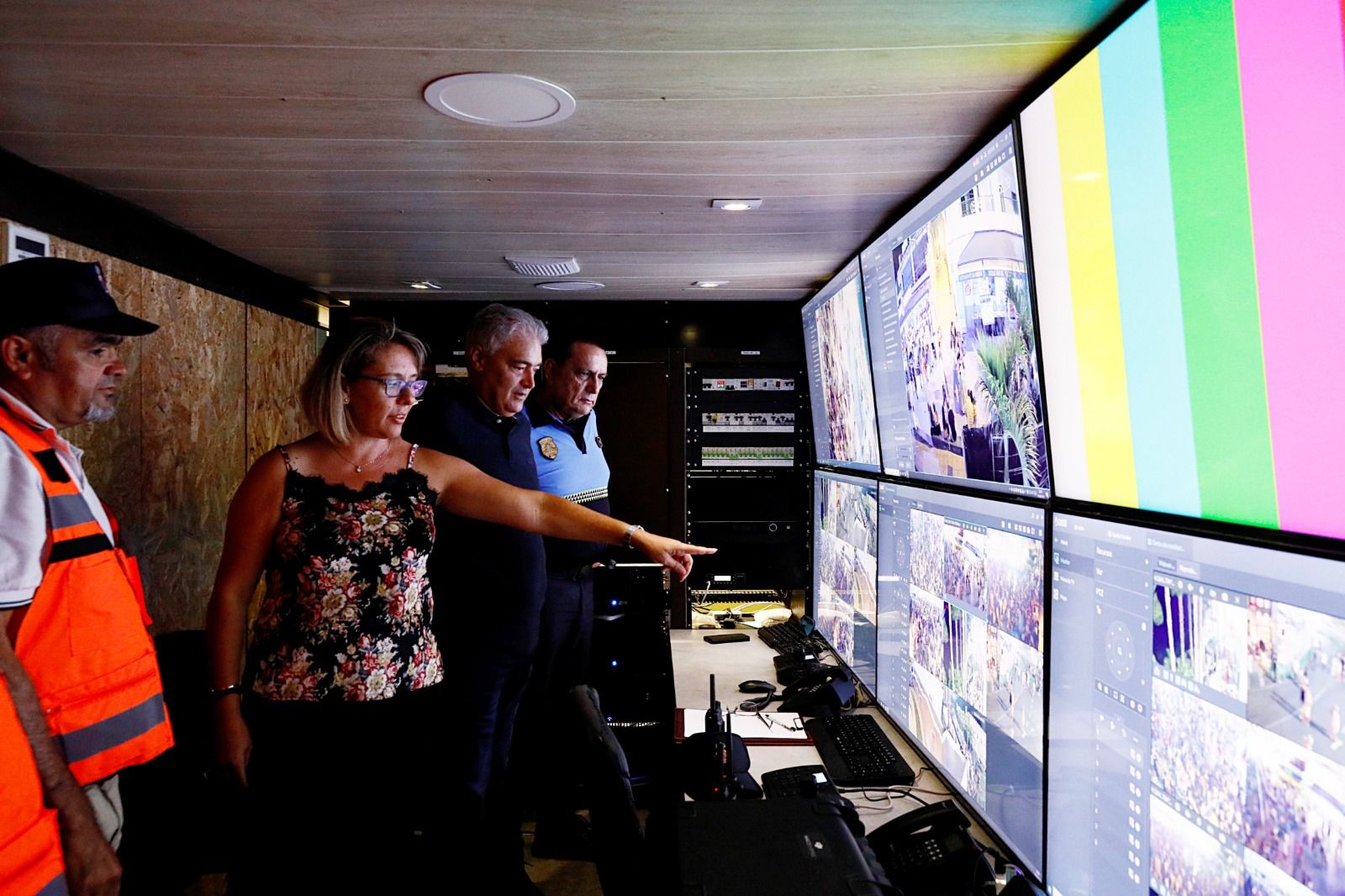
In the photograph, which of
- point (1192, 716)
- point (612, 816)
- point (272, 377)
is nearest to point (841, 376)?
point (1192, 716)

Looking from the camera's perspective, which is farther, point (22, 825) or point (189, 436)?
point (189, 436)

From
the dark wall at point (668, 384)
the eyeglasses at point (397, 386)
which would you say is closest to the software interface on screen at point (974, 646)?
the eyeglasses at point (397, 386)

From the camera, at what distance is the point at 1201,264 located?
94cm

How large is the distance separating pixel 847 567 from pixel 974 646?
1.08m

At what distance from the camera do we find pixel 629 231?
274 cm

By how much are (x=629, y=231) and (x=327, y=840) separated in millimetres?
2092

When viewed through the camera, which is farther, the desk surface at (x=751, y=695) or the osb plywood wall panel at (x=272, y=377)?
the osb plywood wall panel at (x=272, y=377)

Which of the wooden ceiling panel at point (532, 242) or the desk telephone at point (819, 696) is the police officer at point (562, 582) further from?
the desk telephone at point (819, 696)

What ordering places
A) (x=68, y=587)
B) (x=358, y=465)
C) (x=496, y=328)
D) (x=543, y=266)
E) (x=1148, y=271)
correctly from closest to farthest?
Answer: (x=1148, y=271) → (x=68, y=587) → (x=358, y=465) → (x=496, y=328) → (x=543, y=266)

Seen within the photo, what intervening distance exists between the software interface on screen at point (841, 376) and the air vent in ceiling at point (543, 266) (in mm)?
1096

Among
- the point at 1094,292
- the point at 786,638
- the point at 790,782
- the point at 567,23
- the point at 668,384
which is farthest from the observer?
the point at 668,384

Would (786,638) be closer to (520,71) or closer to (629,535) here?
(629,535)

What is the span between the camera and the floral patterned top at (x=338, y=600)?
66.8 inches

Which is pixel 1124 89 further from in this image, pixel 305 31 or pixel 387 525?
pixel 387 525
